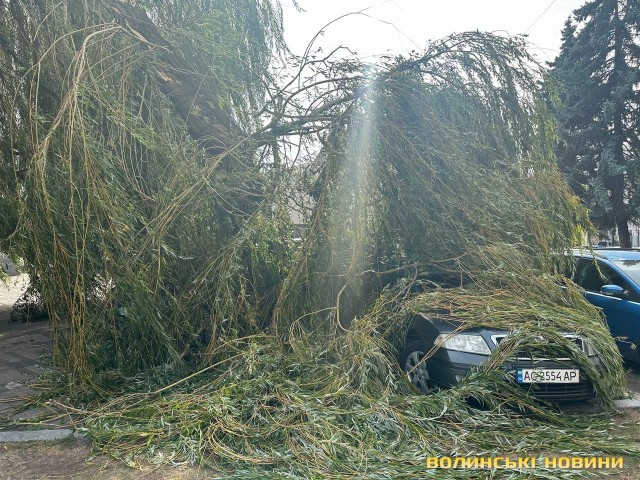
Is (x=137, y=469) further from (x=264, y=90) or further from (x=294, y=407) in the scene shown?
(x=264, y=90)

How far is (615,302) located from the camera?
20.6ft

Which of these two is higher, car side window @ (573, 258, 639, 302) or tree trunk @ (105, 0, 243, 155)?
tree trunk @ (105, 0, 243, 155)

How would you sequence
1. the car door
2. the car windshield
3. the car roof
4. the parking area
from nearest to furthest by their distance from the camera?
the parking area, the car door, the car windshield, the car roof

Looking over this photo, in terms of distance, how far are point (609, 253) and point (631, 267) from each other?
0.76 m

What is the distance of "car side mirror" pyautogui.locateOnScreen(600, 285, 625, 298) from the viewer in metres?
6.08

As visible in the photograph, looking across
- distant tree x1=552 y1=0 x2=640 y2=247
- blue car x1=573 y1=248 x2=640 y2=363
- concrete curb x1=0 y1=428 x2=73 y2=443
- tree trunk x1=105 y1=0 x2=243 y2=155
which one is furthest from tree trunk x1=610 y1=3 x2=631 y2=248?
concrete curb x1=0 y1=428 x2=73 y2=443

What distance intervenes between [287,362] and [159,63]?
140 inches

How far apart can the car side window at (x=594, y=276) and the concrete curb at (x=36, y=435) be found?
594cm

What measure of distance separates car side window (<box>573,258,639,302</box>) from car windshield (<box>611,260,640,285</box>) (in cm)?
10

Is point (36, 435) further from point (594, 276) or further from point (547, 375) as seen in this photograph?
point (594, 276)

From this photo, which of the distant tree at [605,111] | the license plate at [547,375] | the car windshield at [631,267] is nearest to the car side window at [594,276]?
the car windshield at [631,267]

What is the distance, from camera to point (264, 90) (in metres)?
6.75

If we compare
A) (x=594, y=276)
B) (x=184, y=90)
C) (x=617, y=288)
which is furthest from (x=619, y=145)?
(x=184, y=90)

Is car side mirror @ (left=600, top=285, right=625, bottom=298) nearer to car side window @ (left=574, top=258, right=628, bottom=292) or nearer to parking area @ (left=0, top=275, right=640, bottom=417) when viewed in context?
car side window @ (left=574, top=258, right=628, bottom=292)
